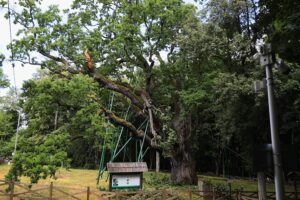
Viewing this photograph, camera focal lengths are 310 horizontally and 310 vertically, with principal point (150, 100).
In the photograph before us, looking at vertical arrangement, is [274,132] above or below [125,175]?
above

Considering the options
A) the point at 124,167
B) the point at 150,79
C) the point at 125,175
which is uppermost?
the point at 150,79

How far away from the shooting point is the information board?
48.9 ft

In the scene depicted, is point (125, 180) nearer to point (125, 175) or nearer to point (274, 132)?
point (125, 175)

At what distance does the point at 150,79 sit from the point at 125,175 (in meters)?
7.35

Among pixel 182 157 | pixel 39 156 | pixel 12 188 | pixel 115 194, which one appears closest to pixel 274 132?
pixel 115 194

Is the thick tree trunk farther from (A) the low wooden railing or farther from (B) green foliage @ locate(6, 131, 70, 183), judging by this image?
(B) green foliage @ locate(6, 131, 70, 183)

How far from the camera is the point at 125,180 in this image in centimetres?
1519

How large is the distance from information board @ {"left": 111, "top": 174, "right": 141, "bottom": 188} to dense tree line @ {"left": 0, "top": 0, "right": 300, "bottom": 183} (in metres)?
1.72

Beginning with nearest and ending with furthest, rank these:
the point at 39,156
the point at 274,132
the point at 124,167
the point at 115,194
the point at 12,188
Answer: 1. the point at 274,132
2. the point at 39,156
3. the point at 12,188
4. the point at 115,194
5. the point at 124,167

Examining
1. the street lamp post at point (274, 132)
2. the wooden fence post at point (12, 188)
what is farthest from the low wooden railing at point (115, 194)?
the street lamp post at point (274, 132)

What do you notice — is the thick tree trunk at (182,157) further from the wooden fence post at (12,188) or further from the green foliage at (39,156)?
the wooden fence post at (12,188)

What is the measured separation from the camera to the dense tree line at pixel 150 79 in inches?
537

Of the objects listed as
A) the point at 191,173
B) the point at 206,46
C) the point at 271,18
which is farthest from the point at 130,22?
the point at 271,18

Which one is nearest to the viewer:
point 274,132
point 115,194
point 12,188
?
point 274,132
